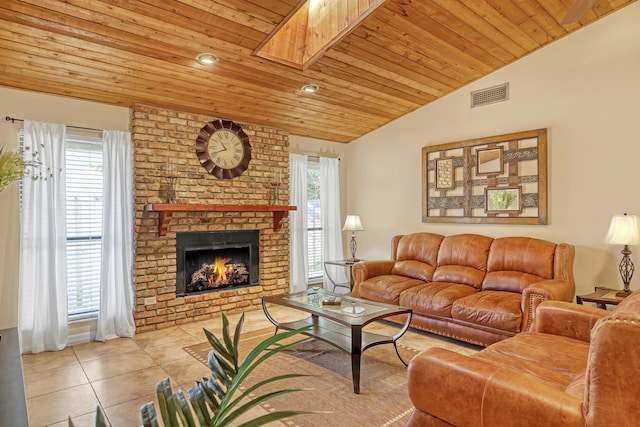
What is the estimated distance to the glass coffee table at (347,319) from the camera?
2.78 m

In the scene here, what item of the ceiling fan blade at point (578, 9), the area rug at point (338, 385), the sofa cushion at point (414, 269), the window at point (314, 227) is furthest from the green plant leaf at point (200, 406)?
the window at point (314, 227)

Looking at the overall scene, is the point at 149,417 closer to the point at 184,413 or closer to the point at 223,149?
the point at 184,413

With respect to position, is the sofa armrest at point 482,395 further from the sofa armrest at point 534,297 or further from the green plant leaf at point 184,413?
the sofa armrest at point 534,297

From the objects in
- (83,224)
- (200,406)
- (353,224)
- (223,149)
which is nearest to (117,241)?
(83,224)

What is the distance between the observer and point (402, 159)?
560cm

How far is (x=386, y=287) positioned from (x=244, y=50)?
112 inches

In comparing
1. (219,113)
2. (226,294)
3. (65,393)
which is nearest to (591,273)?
(226,294)

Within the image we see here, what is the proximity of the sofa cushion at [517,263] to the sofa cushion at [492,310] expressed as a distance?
0.17 m

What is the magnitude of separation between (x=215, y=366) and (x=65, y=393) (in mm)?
2570

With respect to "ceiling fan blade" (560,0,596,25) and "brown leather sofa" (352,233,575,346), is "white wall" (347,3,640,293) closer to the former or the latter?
"brown leather sofa" (352,233,575,346)

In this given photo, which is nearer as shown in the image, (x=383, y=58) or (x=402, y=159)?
(x=383, y=58)

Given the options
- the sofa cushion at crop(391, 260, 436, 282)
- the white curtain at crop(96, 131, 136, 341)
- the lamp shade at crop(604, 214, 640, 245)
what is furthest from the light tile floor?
the lamp shade at crop(604, 214, 640, 245)

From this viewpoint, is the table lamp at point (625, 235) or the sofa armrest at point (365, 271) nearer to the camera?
the table lamp at point (625, 235)

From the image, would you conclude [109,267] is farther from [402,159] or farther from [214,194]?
[402,159]
